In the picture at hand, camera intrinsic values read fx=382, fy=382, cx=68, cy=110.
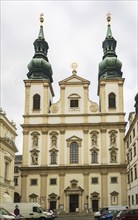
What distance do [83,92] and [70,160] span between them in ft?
38.2

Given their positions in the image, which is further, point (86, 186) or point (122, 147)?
point (122, 147)

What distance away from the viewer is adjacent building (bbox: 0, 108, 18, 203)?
154ft

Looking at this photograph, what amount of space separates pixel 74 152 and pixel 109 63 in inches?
668

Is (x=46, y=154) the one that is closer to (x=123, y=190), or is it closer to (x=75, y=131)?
(x=75, y=131)

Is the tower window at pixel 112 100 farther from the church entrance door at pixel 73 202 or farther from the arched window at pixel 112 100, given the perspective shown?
the church entrance door at pixel 73 202

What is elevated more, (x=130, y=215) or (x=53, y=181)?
(x=53, y=181)

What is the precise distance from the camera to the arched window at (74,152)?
60.4 metres

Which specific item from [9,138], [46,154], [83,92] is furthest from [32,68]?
[9,138]

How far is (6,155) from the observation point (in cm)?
4934

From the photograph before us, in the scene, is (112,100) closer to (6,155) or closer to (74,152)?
(74,152)

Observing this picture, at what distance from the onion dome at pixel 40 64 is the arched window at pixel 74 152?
1330cm

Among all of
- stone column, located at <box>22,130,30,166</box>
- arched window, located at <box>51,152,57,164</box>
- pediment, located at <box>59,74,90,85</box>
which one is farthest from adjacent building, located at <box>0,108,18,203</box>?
pediment, located at <box>59,74,90,85</box>

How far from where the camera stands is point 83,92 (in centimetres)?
6388

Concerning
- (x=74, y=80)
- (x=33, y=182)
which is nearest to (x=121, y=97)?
(x=74, y=80)
